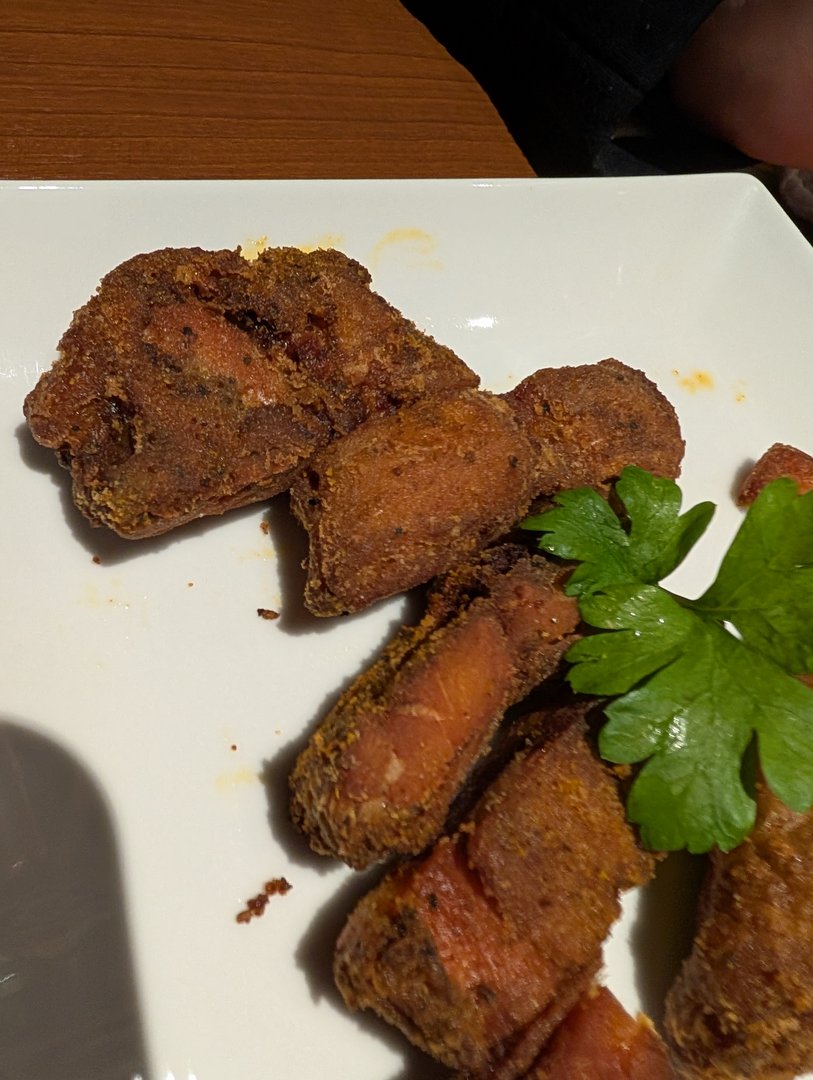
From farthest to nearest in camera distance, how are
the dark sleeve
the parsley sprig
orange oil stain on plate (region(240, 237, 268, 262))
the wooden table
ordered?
the dark sleeve < the wooden table < orange oil stain on plate (region(240, 237, 268, 262)) < the parsley sprig

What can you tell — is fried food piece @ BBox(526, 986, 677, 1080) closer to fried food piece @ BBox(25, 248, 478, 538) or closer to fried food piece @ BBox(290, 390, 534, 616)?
fried food piece @ BBox(290, 390, 534, 616)

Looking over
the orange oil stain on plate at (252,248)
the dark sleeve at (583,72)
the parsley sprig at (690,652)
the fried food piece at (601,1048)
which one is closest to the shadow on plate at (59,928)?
the fried food piece at (601,1048)

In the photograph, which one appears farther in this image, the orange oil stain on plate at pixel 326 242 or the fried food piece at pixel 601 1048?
the orange oil stain on plate at pixel 326 242

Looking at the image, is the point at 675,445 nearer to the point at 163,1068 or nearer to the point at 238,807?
the point at 238,807

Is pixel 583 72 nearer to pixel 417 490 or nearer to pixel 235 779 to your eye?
pixel 417 490

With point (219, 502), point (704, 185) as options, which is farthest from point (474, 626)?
point (704, 185)

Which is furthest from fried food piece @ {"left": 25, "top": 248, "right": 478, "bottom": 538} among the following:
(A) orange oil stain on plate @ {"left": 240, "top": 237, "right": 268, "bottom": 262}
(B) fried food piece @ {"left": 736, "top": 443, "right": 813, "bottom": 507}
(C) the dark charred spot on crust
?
(B) fried food piece @ {"left": 736, "top": 443, "right": 813, "bottom": 507}

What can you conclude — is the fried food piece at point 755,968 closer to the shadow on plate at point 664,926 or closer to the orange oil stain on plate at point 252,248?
the shadow on plate at point 664,926
